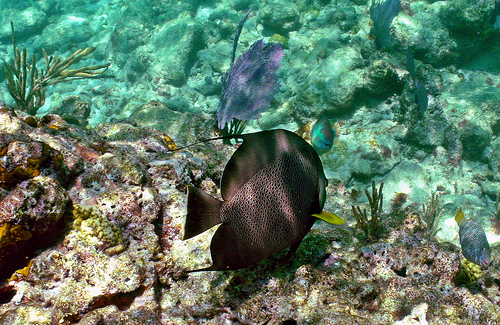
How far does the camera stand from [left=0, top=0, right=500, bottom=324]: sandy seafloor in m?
1.60

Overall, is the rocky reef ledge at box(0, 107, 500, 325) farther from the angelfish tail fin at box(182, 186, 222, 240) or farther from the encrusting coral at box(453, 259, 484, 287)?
the angelfish tail fin at box(182, 186, 222, 240)

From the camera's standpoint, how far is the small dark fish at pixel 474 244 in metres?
2.65

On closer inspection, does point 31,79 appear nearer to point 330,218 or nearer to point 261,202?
point 261,202

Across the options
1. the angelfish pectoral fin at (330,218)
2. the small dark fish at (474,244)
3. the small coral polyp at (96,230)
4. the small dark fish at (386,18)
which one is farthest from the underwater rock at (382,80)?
the small coral polyp at (96,230)

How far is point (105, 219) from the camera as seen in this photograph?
1.83m

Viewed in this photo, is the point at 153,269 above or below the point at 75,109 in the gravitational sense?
above

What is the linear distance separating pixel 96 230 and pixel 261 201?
1130mm

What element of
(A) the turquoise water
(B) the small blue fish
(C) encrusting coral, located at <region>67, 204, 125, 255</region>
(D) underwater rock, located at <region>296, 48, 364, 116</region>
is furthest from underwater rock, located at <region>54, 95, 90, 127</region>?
(C) encrusting coral, located at <region>67, 204, 125, 255</region>

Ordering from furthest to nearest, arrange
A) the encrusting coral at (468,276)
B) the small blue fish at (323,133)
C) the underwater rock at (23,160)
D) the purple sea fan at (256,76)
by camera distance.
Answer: the purple sea fan at (256,76) → the small blue fish at (323,133) → the encrusting coral at (468,276) → the underwater rock at (23,160)

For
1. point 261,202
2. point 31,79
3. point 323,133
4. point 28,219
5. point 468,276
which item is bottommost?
point 468,276

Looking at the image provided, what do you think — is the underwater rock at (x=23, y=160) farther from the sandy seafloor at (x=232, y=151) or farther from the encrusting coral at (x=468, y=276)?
the encrusting coral at (x=468, y=276)

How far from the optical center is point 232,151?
11.3 feet

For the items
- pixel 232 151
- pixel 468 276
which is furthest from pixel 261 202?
pixel 232 151

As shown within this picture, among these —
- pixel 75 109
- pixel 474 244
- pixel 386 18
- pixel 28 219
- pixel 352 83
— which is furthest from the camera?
pixel 386 18
